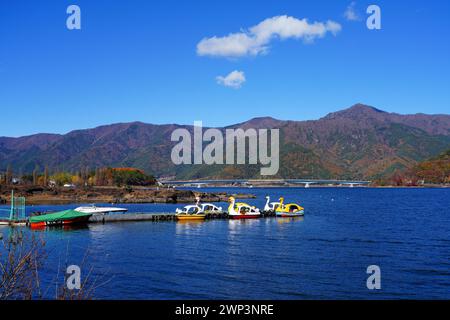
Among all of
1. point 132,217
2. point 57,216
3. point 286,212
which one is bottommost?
point 132,217

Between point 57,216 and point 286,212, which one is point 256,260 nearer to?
point 57,216

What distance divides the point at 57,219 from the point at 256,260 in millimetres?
37166

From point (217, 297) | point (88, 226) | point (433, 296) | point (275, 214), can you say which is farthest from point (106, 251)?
point (275, 214)

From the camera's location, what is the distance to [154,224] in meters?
66.8

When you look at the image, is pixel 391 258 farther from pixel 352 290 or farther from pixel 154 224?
pixel 154 224

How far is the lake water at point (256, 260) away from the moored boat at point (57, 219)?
302 cm

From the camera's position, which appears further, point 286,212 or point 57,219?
point 286,212

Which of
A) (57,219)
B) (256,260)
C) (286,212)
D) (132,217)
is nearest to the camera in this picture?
(256,260)

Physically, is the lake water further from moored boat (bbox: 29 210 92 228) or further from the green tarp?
the green tarp

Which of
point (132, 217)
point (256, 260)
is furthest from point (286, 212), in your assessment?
point (256, 260)

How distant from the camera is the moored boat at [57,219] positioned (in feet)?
202

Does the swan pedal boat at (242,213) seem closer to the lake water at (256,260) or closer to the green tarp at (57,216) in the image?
the lake water at (256,260)

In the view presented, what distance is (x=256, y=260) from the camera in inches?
1454

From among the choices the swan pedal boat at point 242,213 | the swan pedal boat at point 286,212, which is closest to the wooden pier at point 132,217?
the swan pedal boat at point 242,213
